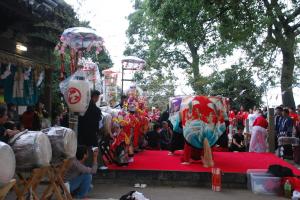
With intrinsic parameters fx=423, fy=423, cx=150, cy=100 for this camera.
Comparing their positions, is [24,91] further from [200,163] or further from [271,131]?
[271,131]

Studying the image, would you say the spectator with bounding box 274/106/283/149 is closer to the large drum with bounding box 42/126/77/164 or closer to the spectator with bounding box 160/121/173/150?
the spectator with bounding box 160/121/173/150

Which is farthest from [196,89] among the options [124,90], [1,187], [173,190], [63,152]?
[1,187]

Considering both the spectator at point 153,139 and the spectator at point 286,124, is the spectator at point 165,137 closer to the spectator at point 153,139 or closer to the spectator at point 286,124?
the spectator at point 153,139

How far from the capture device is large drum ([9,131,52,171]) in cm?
467

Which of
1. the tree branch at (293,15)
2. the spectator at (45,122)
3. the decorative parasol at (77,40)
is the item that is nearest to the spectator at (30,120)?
the spectator at (45,122)

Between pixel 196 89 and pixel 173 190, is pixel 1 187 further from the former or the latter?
pixel 196 89

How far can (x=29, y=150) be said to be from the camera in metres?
4.68

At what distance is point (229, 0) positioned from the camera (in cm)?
1238

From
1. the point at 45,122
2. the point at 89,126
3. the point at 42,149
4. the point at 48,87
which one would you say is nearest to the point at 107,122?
the point at 89,126

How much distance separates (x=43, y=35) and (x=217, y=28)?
6.16 metres

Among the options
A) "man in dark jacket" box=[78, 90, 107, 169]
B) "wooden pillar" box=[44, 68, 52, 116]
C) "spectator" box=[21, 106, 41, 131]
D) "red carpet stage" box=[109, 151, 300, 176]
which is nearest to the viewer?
"man in dark jacket" box=[78, 90, 107, 169]

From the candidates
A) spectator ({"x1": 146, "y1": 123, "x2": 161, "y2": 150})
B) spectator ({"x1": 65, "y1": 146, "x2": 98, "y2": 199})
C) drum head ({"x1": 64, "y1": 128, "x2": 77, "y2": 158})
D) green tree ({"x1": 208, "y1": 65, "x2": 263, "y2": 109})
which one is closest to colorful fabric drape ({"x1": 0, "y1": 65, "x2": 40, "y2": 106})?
spectator ({"x1": 146, "y1": 123, "x2": 161, "y2": 150})

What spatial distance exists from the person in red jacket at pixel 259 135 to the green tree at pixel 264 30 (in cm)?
261

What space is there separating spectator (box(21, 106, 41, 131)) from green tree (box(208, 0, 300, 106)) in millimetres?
5932
